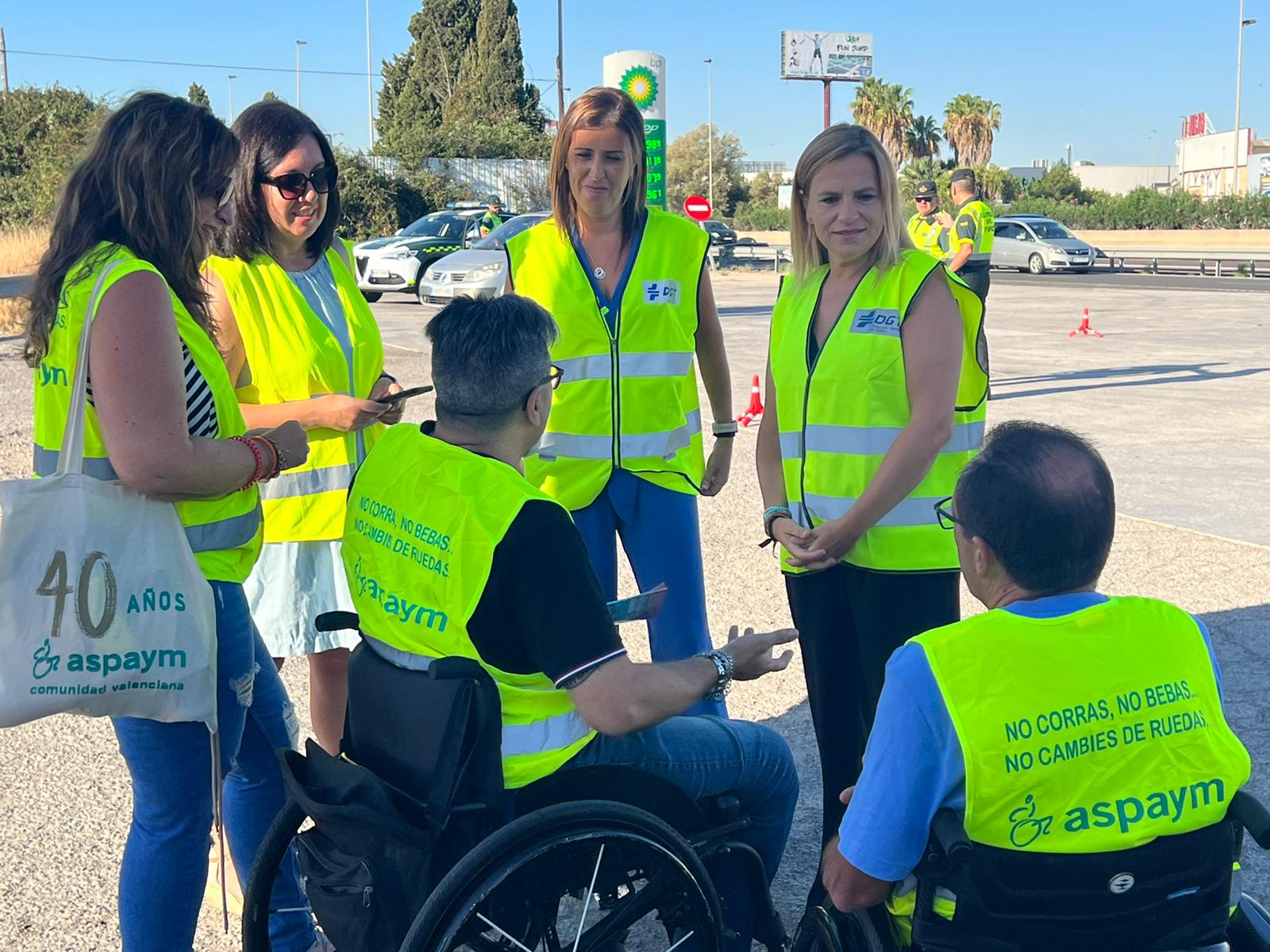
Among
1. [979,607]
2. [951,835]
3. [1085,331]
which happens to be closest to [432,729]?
[951,835]

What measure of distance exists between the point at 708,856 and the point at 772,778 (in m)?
0.21

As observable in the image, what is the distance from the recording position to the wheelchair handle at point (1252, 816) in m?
1.87

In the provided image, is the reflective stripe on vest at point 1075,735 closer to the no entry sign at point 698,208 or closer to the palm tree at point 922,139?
the no entry sign at point 698,208

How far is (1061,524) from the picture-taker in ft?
6.39

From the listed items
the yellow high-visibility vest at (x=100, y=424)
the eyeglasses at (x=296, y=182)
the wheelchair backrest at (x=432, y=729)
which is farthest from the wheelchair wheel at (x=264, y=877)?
the eyeglasses at (x=296, y=182)

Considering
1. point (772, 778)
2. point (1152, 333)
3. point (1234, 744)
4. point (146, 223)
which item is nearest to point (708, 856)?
point (772, 778)

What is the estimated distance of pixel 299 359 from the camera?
324cm

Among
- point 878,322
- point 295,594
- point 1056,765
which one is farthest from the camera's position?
point 295,594

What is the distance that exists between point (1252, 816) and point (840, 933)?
2.39 ft

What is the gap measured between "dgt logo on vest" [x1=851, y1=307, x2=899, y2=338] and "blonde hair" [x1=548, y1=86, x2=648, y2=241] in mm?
909

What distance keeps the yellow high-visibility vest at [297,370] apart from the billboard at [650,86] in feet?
53.7

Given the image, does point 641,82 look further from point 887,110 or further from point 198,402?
point 887,110

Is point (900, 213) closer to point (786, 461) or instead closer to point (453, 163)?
point (786, 461)

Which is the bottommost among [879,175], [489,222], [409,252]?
[879,175]
